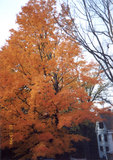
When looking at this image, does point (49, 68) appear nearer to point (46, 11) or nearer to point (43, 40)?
point (43, 40)

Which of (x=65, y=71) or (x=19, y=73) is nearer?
(x=19, y=73)

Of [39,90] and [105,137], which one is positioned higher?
[39,90]

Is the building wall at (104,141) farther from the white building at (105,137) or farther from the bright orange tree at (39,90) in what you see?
the bright orange tree at (39,90)

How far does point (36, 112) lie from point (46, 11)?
20.3ft

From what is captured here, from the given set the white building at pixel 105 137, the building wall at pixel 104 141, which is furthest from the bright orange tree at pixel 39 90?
the building wall at pixel 104 141

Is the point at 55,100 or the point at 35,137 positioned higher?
the point at 55,100

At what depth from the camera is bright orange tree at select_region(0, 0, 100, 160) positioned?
6.37 metres

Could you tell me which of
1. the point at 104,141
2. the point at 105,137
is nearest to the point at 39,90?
the point at 104,141

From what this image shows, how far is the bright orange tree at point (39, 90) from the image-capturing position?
6.37 metres

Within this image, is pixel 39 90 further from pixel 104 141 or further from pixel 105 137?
pixel 105 137

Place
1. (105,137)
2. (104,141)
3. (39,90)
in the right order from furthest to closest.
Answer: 1. (105,137)
2. (104,141)
3. (39,90)

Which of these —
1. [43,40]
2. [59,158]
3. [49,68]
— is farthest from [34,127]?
[43,40]

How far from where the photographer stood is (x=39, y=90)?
6168 millimetres

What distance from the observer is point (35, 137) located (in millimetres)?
6645
